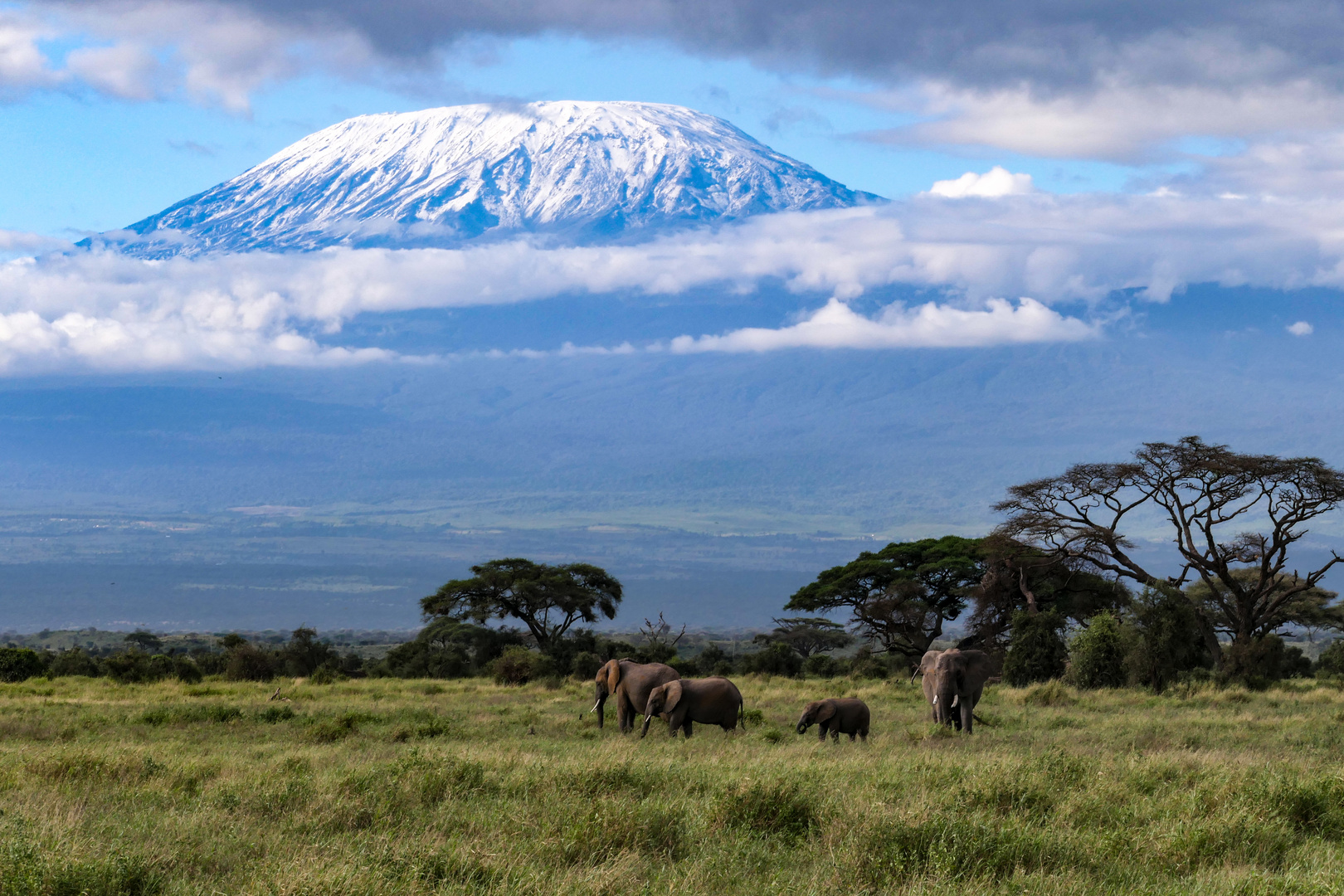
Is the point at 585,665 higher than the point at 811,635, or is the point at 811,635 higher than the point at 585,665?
the point at 585,665

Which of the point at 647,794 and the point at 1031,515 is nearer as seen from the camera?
the point at 647,794

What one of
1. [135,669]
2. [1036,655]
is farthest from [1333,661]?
[135,669]

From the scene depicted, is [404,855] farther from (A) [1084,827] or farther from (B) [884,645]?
(B) [884,645]

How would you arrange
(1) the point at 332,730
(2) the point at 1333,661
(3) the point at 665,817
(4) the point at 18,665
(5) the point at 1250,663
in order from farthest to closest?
1. (2) the point at 1333,661
2. (5) the point at 1250,663
3. (4) the point at 18,665
4. (1) the point at 332,730
5. (3) the point at 665,817

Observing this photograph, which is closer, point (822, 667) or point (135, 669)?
point (135, 669)

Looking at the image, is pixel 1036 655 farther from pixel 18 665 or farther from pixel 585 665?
pixel 18 665

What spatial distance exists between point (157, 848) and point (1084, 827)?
7.15 metres

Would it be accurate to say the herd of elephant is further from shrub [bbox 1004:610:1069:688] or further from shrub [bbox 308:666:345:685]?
shrub [bbox 1004:610:1069:688]

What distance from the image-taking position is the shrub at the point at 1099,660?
29938mm

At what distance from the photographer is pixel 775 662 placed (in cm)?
4031

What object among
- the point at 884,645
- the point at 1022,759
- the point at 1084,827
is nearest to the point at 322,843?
the point at 1084,827

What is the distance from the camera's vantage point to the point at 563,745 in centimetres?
1617

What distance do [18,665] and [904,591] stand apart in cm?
2966

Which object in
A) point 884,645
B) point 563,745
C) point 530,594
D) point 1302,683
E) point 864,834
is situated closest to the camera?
point 864,834
